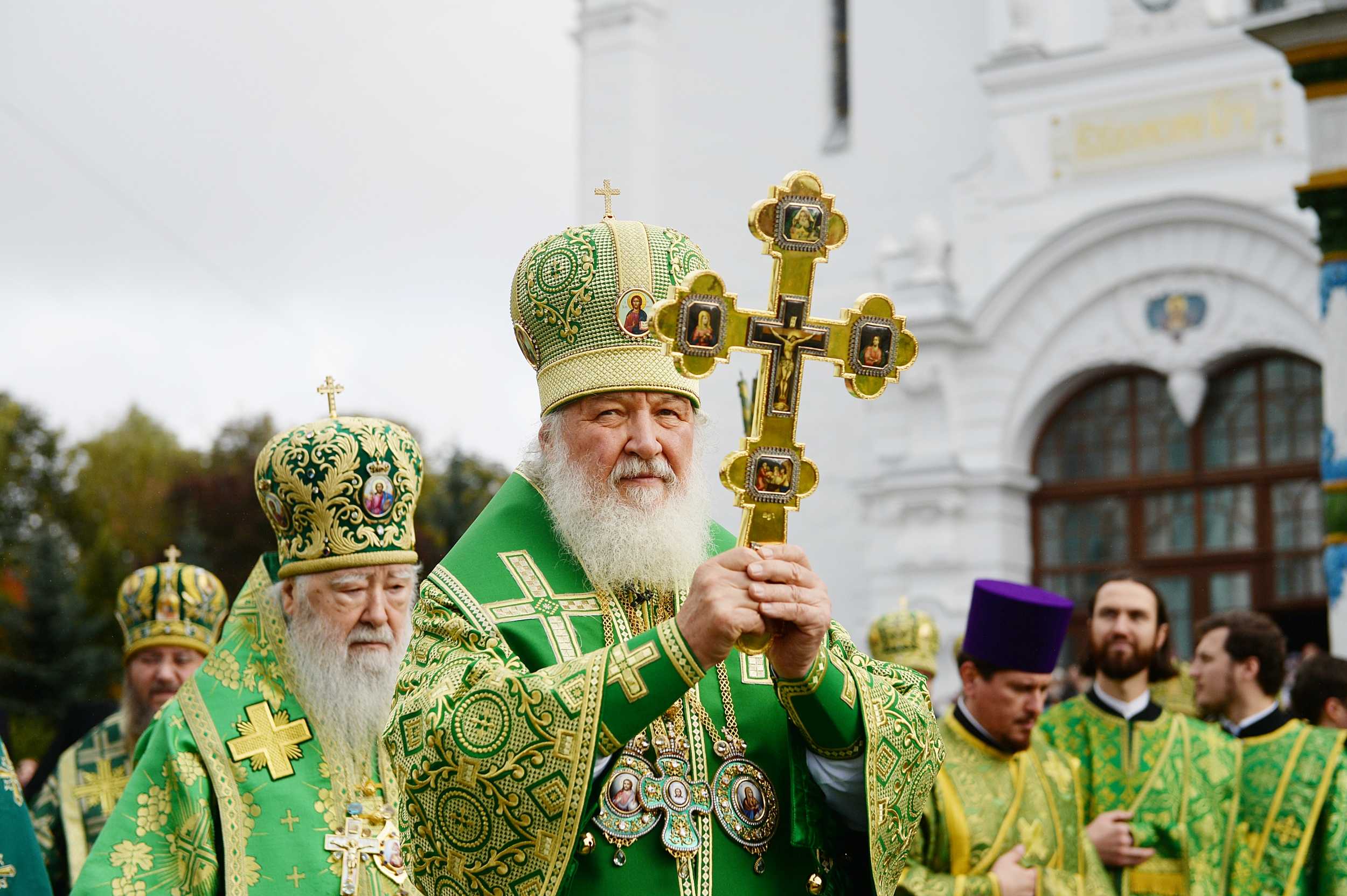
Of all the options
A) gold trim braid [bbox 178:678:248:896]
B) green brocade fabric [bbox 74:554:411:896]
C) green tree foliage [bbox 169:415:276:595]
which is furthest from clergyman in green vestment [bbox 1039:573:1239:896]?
green tree foliage [bbox 169:415:276:595]

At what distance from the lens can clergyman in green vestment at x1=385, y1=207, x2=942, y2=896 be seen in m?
3.28

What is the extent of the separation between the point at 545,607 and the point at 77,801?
12.1ft

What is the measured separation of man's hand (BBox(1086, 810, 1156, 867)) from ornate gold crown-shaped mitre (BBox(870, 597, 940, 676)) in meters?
2.93

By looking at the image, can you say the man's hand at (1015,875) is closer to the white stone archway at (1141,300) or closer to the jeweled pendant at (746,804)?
the jeweled pendant at (746,804)

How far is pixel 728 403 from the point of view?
22094 millimetres

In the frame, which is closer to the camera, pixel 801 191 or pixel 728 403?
pixel 801 191

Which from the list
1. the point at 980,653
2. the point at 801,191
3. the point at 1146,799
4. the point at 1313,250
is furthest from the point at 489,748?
the point at 1313,250


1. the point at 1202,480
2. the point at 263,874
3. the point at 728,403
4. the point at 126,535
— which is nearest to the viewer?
the point at 263,874

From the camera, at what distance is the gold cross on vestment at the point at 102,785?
6.75m

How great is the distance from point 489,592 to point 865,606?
668 inches

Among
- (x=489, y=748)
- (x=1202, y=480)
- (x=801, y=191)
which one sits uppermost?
(x=1202, y=480)

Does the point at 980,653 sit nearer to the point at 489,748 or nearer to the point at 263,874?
the point at 263,874

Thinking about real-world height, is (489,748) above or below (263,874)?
above

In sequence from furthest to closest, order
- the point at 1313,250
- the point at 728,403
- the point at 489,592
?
the point at 728,403 < the point at 1313,250 < the point at 489,592
